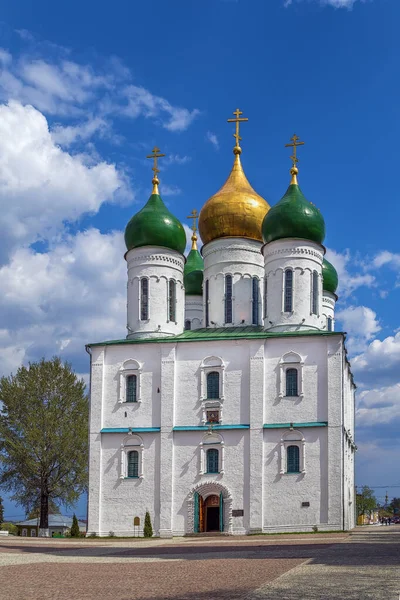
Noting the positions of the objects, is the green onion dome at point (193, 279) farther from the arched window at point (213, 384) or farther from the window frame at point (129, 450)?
the window frame at point (129, 450)

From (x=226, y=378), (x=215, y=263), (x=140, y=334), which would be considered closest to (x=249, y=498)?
(x=226, y=378)

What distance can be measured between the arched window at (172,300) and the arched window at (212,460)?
6.35 m

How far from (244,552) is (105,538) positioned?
1399 centimetres

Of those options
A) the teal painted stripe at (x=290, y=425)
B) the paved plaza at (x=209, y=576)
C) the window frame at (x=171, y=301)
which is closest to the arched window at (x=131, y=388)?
the window frame at (x=171, y=301)

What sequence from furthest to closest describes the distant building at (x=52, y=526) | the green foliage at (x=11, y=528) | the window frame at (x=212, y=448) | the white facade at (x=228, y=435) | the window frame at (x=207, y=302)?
the green foliage at (x=11, y=528) → the distant building at (x=52, y=526) → the window frame at (x=207, y=302) → the window frame at (x=212, y=448) → the white facade at (x=228, y=435)

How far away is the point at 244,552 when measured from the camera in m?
19.5

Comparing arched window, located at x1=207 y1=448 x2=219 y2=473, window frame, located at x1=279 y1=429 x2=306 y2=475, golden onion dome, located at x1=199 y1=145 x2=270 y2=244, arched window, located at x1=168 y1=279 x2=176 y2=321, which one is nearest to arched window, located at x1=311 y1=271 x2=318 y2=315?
golden onion dome, located at x1=199 y1=145 x2=270 y2=244

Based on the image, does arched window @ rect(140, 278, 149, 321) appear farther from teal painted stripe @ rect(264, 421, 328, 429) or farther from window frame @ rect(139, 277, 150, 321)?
teal painted stripe @ rect(264, 421, 328, 429)

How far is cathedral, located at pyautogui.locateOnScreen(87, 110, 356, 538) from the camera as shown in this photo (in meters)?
32.3

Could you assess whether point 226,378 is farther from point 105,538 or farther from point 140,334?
point 105,538

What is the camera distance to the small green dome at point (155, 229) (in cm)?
3650

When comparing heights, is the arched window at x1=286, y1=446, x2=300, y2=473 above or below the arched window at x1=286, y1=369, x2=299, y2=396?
below

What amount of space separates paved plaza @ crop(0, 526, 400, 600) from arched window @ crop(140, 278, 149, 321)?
18041 mm

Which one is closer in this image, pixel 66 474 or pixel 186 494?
pixel 186 494
